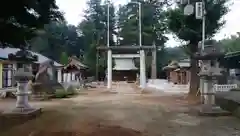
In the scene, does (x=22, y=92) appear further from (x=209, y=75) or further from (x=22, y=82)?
(x=209, y=75)

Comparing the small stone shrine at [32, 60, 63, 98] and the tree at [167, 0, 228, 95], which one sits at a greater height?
the tree at [167, 0, 228, 95]

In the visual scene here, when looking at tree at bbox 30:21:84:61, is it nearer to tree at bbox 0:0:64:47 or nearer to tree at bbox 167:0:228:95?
tree at bbox 167:0:228:95

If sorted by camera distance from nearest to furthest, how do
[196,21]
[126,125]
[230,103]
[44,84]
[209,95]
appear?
[126,125], [209,95], [230,103], [196,21], [44,84]

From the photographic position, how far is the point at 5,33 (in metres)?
8.82

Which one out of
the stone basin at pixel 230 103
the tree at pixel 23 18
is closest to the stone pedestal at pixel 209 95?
the stone basin at pixel 230 103

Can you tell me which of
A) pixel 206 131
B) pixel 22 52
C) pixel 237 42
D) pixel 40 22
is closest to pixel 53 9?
pixel 40 22

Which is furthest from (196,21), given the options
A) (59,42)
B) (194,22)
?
(59,42)

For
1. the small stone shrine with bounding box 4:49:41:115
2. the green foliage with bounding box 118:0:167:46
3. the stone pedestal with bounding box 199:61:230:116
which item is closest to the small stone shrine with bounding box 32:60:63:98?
the small stone shrine with bounding box 4:49:41:115

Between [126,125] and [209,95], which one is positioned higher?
[209,95]

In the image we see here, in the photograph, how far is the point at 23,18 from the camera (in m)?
9.77

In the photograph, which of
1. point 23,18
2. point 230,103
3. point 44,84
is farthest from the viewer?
point 44,84

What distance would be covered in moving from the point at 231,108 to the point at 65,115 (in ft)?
18.5

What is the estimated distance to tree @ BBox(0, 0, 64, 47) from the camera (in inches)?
339

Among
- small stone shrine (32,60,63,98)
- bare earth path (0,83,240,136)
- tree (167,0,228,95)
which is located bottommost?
bare earth path (0,83,240,136)
